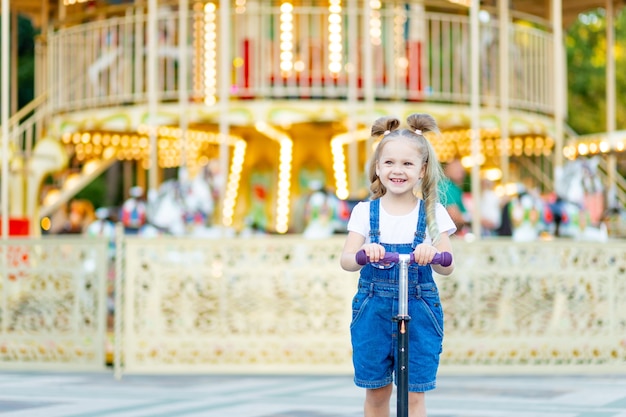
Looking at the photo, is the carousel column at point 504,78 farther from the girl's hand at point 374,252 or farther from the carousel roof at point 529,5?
the girl's hand at point 374,252

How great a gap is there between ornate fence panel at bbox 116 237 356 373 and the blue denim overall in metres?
5.55

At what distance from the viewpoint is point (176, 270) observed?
10.7 meters

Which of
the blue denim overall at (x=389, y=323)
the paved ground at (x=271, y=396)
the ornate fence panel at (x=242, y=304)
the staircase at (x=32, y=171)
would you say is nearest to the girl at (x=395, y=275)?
the blue denim overall at (x=389, y=323)

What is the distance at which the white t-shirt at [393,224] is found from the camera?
203 inches

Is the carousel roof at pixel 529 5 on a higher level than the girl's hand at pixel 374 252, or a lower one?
higher

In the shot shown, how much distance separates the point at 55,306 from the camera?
1084 centimetres

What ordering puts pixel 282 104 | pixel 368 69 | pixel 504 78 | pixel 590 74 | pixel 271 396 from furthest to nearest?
pixel 590 74 → pixel 282 104 → pixel 504 78 → pixel 368 69 → pixel 271 396

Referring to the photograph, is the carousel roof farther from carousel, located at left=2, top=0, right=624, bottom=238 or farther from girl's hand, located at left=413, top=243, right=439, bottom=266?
girl's hand, located at left=413, top=243, right=439, bottom=266

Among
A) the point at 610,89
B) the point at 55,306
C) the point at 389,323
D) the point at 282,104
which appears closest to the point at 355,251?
the point at 389,323

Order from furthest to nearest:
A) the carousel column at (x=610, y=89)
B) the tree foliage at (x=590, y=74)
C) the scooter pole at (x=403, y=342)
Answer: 1. the tree foliage at (x=590, y=74)
2. the carousel column at (x=610, y=89)
3. the scooter pole at (x=403, y=342)

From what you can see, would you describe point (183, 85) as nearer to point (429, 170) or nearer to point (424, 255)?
point (429, 170)

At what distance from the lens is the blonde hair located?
5.20 m

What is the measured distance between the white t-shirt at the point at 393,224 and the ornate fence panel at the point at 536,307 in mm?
5610

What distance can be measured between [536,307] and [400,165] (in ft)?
19.9
